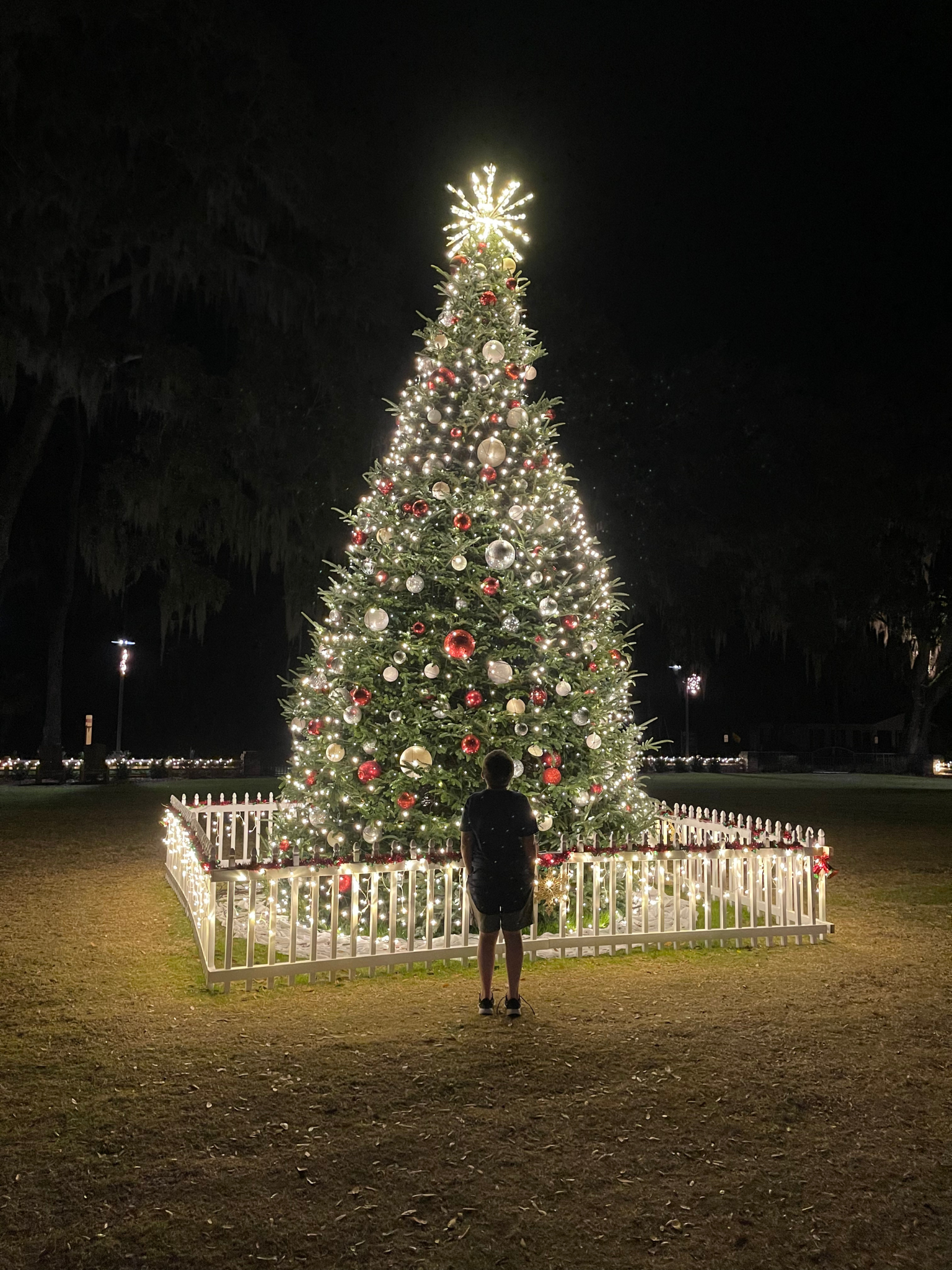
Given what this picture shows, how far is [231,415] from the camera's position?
69.3 feet

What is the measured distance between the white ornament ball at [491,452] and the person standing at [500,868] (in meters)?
3.08

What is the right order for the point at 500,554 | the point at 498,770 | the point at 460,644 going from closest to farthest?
1. the point at 498,770
2. the point at 460,644
3. the point at 500,554

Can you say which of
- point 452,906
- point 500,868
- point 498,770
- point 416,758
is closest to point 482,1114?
point 500,868

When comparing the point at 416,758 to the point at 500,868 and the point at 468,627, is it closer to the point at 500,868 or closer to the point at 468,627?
the point at 468,627

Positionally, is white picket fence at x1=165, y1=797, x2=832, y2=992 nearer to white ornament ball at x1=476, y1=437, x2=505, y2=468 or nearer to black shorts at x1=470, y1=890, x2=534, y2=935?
black shorts at x1=470, y1=890, x2=534, y2=935

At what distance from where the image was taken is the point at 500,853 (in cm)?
508

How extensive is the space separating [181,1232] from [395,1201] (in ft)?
2.22

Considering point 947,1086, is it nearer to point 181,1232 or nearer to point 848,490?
point 181,1232

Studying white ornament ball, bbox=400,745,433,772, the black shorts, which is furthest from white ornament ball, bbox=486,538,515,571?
the black shorts

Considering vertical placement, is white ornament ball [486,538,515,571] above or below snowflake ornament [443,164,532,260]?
Result: below

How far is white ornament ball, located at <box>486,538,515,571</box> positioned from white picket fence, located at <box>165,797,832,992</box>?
7.26 ft

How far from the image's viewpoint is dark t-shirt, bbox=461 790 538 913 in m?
5.05

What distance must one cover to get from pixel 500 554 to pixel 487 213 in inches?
126

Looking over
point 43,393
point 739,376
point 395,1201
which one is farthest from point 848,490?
point 395,1201
